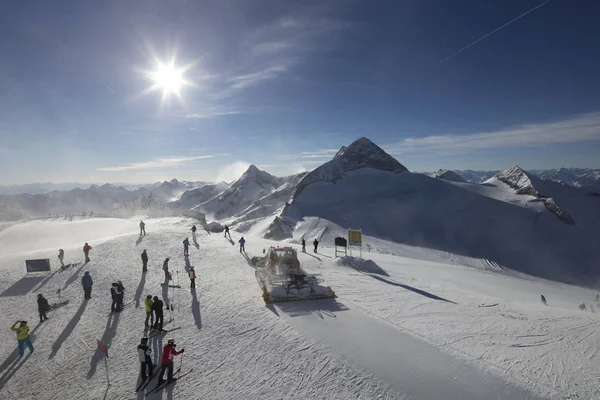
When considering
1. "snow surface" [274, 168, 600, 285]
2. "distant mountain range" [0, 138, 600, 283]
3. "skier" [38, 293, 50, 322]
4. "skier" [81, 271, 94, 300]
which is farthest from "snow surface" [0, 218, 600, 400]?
"snow surface" [274, 168, 600, 285]

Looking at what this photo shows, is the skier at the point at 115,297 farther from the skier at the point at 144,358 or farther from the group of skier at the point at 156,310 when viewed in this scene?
the skier at the point at 144,358

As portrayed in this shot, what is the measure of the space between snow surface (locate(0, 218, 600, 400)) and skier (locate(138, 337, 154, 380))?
47 centimetres

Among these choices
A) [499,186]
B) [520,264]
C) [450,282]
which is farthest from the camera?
[499,186]

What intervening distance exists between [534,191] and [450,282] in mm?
90841

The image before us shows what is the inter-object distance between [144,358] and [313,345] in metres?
5.61

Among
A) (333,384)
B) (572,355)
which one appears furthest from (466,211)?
(333,384)

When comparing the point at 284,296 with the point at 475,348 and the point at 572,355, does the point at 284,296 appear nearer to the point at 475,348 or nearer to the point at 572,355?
the point at 475,348

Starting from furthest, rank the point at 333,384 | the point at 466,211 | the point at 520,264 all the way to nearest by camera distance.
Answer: the point at 466,211
the point at 520,264
the point at 333,384

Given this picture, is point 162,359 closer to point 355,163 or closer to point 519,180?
point 355,163

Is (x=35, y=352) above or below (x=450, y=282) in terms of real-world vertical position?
above

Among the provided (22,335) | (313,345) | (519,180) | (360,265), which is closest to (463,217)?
(519,180)

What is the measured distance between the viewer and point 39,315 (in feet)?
48.1

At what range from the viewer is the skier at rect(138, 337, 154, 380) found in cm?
899

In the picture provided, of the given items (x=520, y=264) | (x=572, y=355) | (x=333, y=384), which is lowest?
(x=520, y=264)
